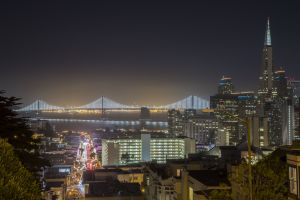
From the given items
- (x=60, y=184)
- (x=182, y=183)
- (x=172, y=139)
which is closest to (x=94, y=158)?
(x=172, y=139)

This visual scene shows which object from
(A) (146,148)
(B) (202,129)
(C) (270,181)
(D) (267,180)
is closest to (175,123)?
(B) (202,129)

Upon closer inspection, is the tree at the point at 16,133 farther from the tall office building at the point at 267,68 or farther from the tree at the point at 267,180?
the tall office building at the point at 267,68

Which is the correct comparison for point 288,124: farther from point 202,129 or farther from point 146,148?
point 146,148

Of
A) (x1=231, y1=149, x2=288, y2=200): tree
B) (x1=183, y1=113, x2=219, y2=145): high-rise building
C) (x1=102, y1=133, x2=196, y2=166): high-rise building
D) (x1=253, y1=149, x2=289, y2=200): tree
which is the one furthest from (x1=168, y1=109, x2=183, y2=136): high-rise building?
(x1=253, y1=149, x2=289, y2=200): tree

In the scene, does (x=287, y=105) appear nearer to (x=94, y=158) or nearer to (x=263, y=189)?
(x=94, y=158)

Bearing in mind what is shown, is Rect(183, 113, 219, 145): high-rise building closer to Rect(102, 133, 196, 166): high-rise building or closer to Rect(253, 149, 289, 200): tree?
Rect(102, 133, 196, 166): high-rise building

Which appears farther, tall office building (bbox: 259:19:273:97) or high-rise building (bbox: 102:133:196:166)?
tall office building (bbox: 259:19:273:97)
